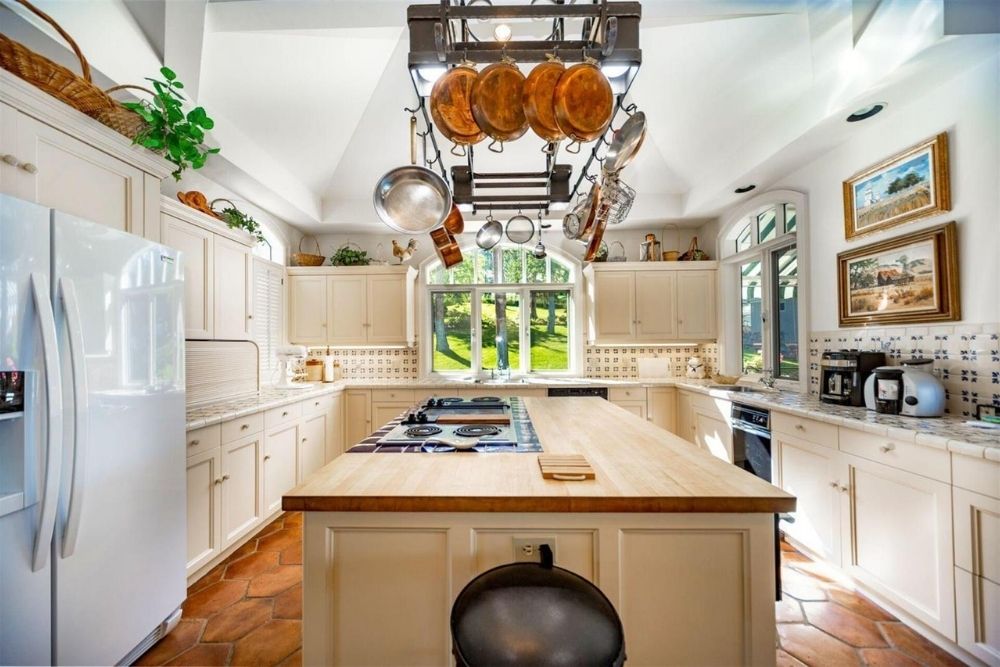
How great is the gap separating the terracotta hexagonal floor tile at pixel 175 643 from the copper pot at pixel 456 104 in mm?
2357

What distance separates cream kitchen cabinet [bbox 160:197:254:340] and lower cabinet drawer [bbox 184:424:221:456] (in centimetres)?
64

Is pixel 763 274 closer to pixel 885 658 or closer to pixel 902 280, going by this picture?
pixel 902 280

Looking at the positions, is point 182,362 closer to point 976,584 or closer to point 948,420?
point 976,584

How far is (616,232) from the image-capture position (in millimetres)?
4484

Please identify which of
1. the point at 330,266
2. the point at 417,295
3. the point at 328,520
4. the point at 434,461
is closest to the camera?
the point at 328,520

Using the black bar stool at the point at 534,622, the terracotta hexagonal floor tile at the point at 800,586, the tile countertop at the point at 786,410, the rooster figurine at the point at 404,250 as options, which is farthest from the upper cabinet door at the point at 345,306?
the terracotta hexagonal floor tile at the point at 800,586

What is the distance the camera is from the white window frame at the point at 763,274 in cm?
293

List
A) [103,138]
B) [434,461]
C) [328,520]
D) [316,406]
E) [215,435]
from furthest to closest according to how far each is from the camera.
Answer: [316,406] → [215,435] → [103,138] → [434,461] → [328,520]

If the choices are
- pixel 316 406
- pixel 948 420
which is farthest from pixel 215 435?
pixel 948 420

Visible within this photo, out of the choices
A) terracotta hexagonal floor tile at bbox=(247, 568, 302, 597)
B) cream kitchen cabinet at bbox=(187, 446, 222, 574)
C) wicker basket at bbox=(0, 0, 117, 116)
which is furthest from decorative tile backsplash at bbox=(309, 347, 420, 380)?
wicker basket at bbox=(0, 0, 117, 116)

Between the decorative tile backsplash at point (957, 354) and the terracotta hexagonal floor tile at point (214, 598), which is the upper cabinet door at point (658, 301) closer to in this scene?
the decorative tile backsplash at point (957, 354)

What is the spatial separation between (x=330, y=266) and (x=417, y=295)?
971 millimetres

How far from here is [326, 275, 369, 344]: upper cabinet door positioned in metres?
4.11

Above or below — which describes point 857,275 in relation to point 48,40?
below
